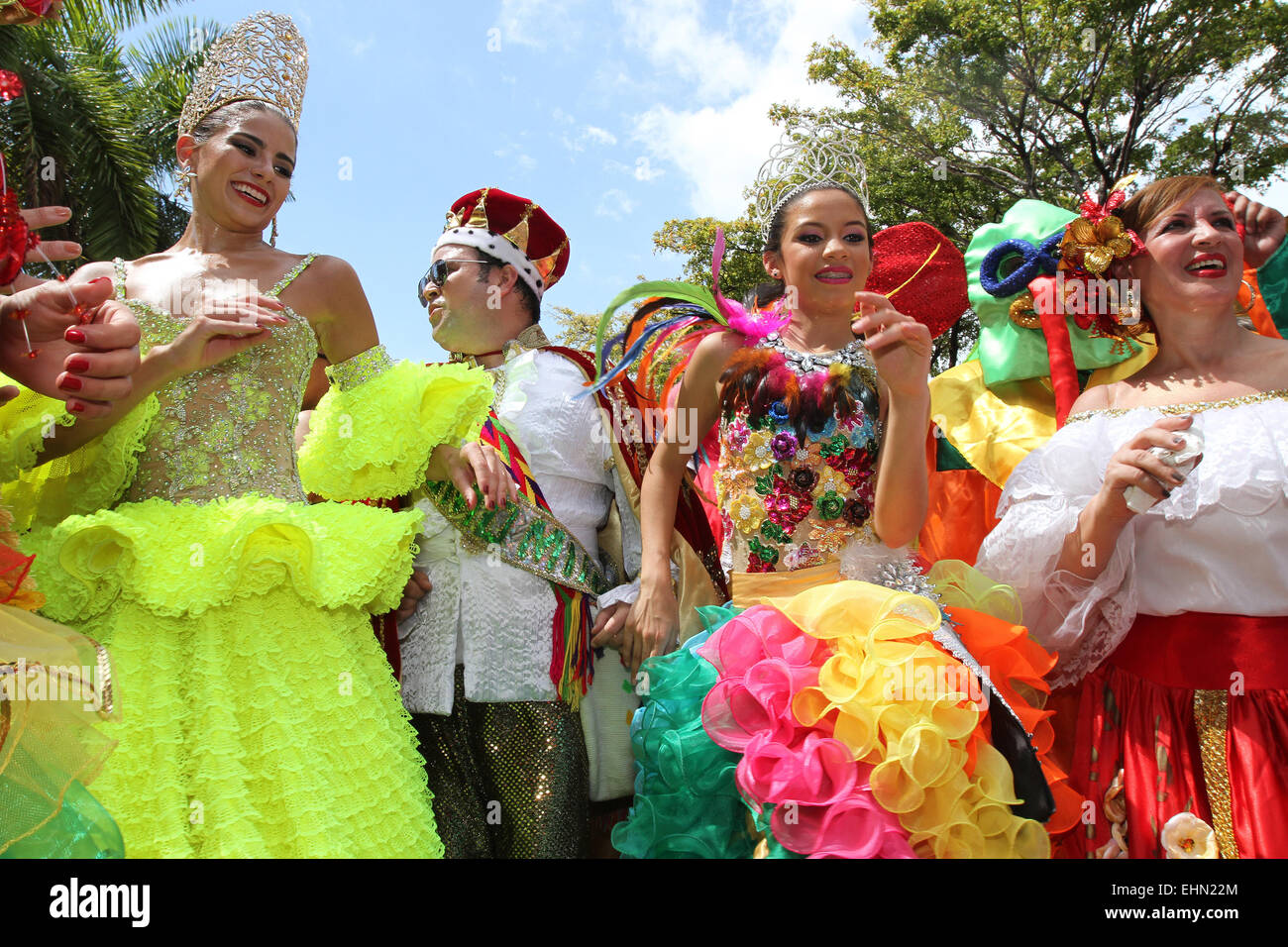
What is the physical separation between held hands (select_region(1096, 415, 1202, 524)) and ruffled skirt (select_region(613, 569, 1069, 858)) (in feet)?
1.21

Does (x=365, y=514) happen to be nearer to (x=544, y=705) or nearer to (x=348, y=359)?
(x=348, y=359)

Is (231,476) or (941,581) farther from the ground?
(231,476)

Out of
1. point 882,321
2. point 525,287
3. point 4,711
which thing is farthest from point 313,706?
point 525,287

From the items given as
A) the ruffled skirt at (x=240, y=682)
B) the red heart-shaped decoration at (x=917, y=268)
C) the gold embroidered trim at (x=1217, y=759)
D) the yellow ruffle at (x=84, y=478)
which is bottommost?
the gold embroidered trim at (x=1217, y=759)

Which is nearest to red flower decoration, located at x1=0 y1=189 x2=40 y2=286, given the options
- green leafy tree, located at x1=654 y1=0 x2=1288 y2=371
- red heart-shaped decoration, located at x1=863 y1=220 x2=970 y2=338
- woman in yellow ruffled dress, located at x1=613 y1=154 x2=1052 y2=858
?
woman in yellow ruffled dress, located at x1=613 y1=154 x2=1052 y2=858

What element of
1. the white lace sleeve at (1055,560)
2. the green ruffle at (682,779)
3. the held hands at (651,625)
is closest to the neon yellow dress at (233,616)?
the green ruffle at (682,779)

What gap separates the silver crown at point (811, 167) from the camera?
8.60ft

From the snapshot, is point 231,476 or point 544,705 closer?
point 231,476

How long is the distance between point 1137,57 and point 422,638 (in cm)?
1161

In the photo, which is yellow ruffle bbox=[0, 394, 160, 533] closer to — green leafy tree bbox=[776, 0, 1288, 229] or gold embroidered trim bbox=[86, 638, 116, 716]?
gold embroidered trim bbox=[86, 638, 116, 716]

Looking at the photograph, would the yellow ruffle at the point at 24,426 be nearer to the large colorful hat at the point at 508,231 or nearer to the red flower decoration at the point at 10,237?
the red flower decoration at the point at 10,237

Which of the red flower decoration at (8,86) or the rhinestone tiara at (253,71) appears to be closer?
the red flower decoration at (8,86)

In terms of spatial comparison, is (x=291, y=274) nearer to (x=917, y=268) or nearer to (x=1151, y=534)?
(x=917, y=268)

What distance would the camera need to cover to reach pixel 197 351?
2076 mm
